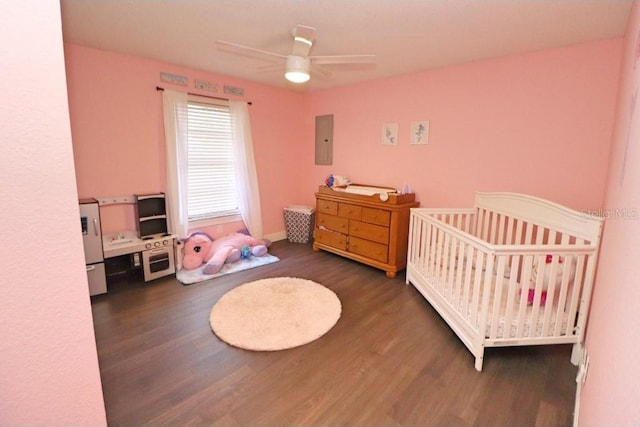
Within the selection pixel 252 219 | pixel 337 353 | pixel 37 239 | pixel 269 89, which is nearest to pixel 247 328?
pixel 337 353

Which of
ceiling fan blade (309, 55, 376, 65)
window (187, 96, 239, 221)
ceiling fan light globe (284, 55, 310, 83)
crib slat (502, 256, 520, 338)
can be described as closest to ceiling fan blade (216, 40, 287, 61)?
ceiling fan light globe (284, 55, 310, 83)

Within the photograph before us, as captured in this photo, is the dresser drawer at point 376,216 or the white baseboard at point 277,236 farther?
the white baseboard at point 277,236

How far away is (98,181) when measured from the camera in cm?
305

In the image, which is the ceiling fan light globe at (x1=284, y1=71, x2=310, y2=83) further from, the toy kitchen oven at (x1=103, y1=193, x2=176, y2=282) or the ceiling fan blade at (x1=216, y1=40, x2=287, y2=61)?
the toy kitchen oven at (x1=103, y1=193, x2=176, y2=282)

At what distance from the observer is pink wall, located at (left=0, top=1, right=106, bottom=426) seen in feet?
2.09

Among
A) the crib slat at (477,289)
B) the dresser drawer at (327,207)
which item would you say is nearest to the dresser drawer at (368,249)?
the dresser drawer at (327,207)

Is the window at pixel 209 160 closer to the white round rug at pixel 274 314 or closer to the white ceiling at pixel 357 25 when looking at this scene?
the white ceiling at pixel 357 25

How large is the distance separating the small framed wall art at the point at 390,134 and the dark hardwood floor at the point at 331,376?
2.09 m

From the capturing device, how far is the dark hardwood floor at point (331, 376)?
1.58 meters

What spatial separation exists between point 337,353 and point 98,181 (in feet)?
9.47

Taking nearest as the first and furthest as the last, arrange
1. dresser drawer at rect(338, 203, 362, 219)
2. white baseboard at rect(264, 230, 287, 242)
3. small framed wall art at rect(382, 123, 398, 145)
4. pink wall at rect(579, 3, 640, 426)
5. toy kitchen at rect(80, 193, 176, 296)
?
pink wall at rect(579, 3, 640, 426) < toy kitchen at rect(80, 193, 176, 296) < dresser drawer at rect(338, 203, 362, 219) < small framed wall art at rect(382, 123, 398, 145) < white baseboard at rect(264, 230, 287, 242)

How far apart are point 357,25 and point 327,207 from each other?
7.23 ft

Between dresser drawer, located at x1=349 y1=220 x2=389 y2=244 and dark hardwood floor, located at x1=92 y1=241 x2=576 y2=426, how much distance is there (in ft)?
2.99

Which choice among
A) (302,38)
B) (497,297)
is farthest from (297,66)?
(497,297)
